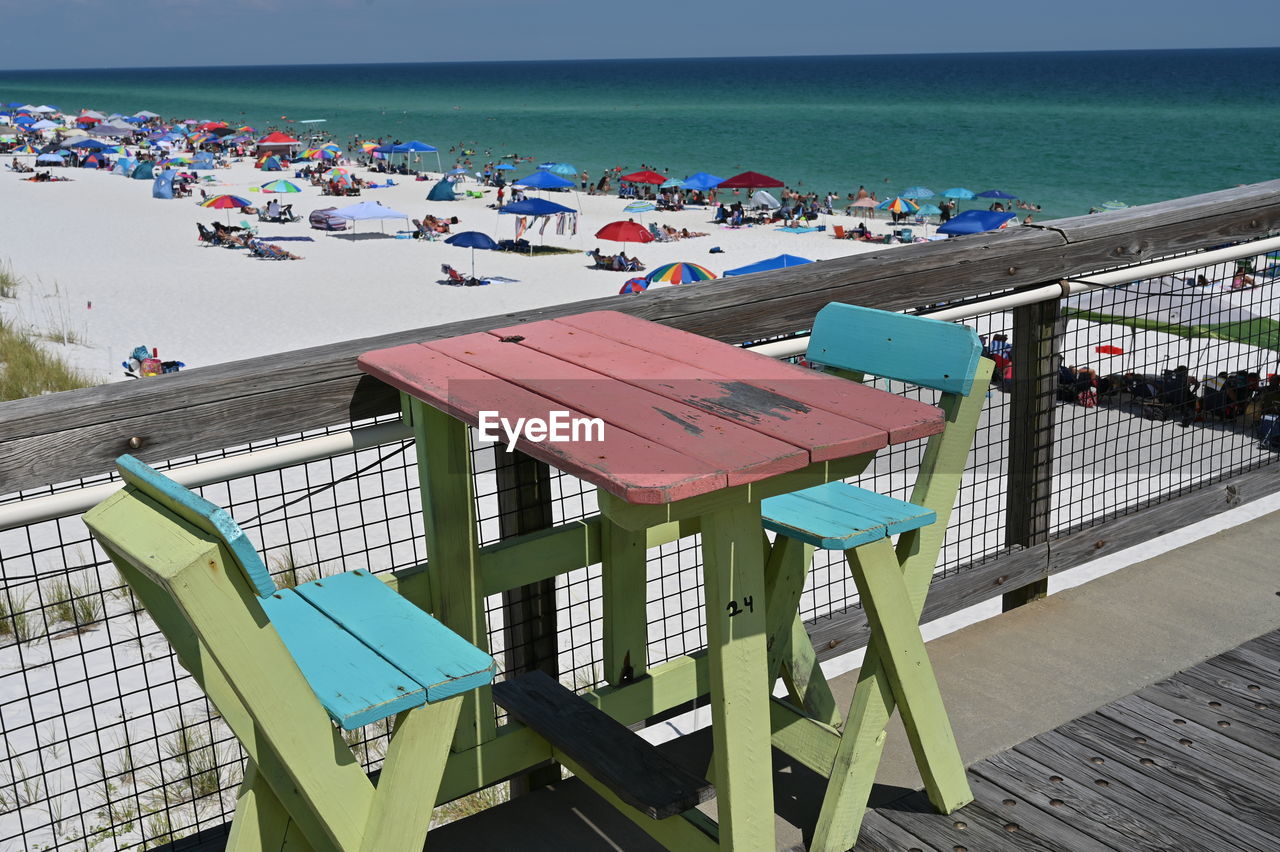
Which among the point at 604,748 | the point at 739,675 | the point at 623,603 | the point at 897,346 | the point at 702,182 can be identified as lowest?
the point at 702,182

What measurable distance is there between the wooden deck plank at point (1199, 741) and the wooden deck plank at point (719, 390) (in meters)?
1.38

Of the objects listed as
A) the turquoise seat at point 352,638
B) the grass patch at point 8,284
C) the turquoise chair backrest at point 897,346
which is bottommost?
the grass patch at point 8,284

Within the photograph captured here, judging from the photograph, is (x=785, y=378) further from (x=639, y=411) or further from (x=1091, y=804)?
(x=1091, y=804)

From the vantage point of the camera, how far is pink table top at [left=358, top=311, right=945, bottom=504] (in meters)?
1.73

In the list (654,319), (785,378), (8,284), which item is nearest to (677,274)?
(8,284)

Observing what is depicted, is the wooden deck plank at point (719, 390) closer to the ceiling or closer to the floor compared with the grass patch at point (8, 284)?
closer to the ceiling

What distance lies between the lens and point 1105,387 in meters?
9.80

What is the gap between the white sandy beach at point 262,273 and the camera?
1645 centimetres

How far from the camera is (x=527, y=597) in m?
2.84

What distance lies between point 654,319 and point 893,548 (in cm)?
75

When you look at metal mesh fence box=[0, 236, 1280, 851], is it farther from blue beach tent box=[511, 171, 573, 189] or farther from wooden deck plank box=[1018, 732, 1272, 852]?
blue beach tent box=[511, 171, 573, 189]

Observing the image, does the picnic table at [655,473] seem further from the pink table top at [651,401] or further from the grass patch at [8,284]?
the grass patch at [8,284]

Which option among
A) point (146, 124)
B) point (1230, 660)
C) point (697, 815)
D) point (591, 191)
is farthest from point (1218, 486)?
point (146, 124)

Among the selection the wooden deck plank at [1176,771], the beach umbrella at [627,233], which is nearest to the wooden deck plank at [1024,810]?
the wooden deck plank at [1176,771]
